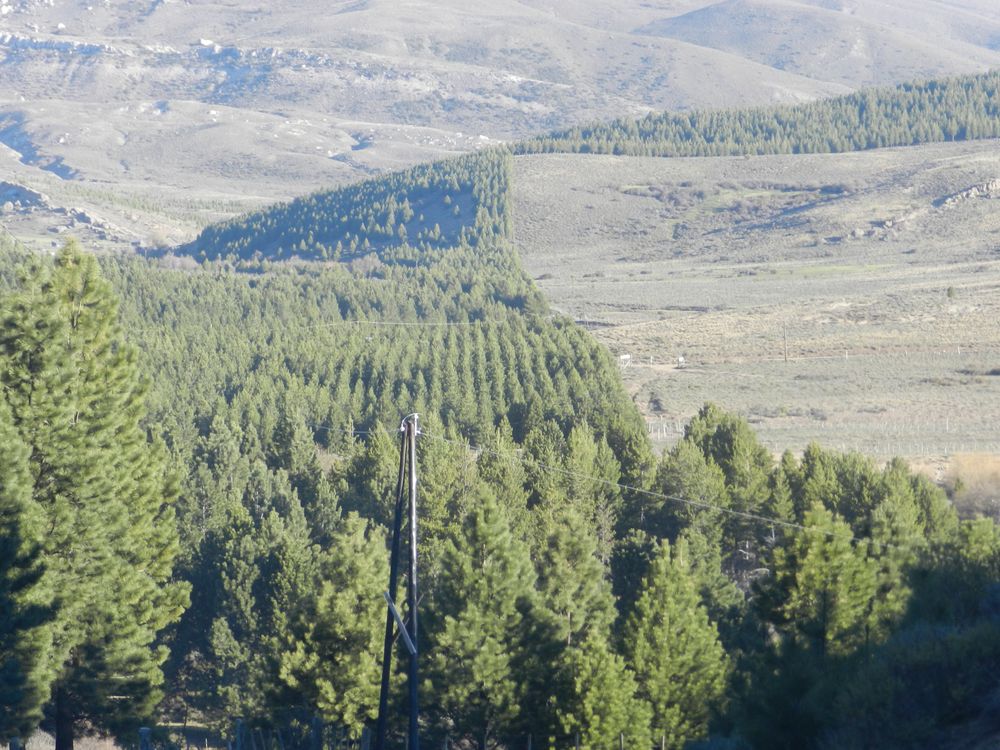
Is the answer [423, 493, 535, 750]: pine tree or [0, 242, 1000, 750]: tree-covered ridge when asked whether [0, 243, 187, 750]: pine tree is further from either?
[423, 493, 535, 750]: pine tree

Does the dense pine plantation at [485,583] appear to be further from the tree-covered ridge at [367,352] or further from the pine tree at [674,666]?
the tree-covered ridge at [367,352]

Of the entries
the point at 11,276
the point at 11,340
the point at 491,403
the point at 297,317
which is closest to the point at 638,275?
the point at 297,317

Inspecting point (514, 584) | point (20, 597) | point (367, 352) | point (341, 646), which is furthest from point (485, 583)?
point (367, 352)

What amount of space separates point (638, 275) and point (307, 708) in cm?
13894

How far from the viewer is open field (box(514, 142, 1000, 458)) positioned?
82125mm

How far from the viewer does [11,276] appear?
352ft

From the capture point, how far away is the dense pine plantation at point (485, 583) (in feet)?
89.5

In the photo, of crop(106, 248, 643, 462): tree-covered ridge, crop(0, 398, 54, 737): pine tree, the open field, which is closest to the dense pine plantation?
crop(0, 398, 54, 737): pine tree

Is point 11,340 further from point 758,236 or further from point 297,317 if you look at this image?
point 758,236

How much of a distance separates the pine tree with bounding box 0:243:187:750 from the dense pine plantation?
0.06m

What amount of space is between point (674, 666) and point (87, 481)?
1334cm

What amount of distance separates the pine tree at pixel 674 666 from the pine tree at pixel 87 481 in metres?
10.9

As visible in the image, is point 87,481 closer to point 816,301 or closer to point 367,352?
point 367,352

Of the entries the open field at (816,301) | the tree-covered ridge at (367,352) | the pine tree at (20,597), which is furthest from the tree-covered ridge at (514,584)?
the open field at (816,301)
